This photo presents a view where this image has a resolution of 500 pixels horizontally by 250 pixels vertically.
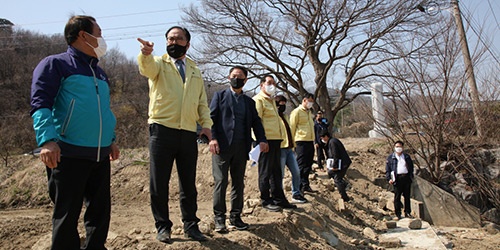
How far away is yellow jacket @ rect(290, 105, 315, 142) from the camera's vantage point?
6828 millimetres

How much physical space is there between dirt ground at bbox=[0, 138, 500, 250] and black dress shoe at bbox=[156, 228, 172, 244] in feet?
0.19

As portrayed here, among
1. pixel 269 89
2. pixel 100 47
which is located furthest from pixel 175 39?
pixel 269 89

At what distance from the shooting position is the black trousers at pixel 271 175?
5.23 metres

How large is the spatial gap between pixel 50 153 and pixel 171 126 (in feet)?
4.09

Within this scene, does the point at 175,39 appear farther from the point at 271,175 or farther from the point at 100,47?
the point at 271,175

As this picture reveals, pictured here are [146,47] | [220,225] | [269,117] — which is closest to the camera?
[146,47]

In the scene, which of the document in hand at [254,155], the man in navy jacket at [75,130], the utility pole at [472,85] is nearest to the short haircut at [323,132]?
the utility pole at [472,85]

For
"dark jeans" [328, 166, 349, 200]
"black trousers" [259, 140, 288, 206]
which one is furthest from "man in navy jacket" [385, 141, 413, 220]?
"black trousers" [259, 140, 288, 206]

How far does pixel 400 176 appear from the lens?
8086mm

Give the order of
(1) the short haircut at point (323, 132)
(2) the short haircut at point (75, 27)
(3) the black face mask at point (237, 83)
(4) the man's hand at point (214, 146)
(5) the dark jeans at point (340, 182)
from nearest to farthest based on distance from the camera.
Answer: (2) the short haircut at point (75, 27)
(4) the man's hand at point (214, 146)
(3) the black face mask at point (237, 83)
(5) the dark jeans at point (340, 182)
(1) the short haircut at point (323, 132)

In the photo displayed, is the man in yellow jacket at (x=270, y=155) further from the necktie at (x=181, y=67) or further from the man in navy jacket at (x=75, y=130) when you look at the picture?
the man in navy jacket at (x=75, y=130)

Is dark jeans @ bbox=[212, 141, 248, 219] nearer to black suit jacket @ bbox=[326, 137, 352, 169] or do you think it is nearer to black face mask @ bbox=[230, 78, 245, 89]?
black face mask @ bbox=[230, 78, 245, 89]

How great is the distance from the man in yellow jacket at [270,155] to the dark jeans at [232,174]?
0.93 metres

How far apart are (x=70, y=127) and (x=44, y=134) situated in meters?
0.24
